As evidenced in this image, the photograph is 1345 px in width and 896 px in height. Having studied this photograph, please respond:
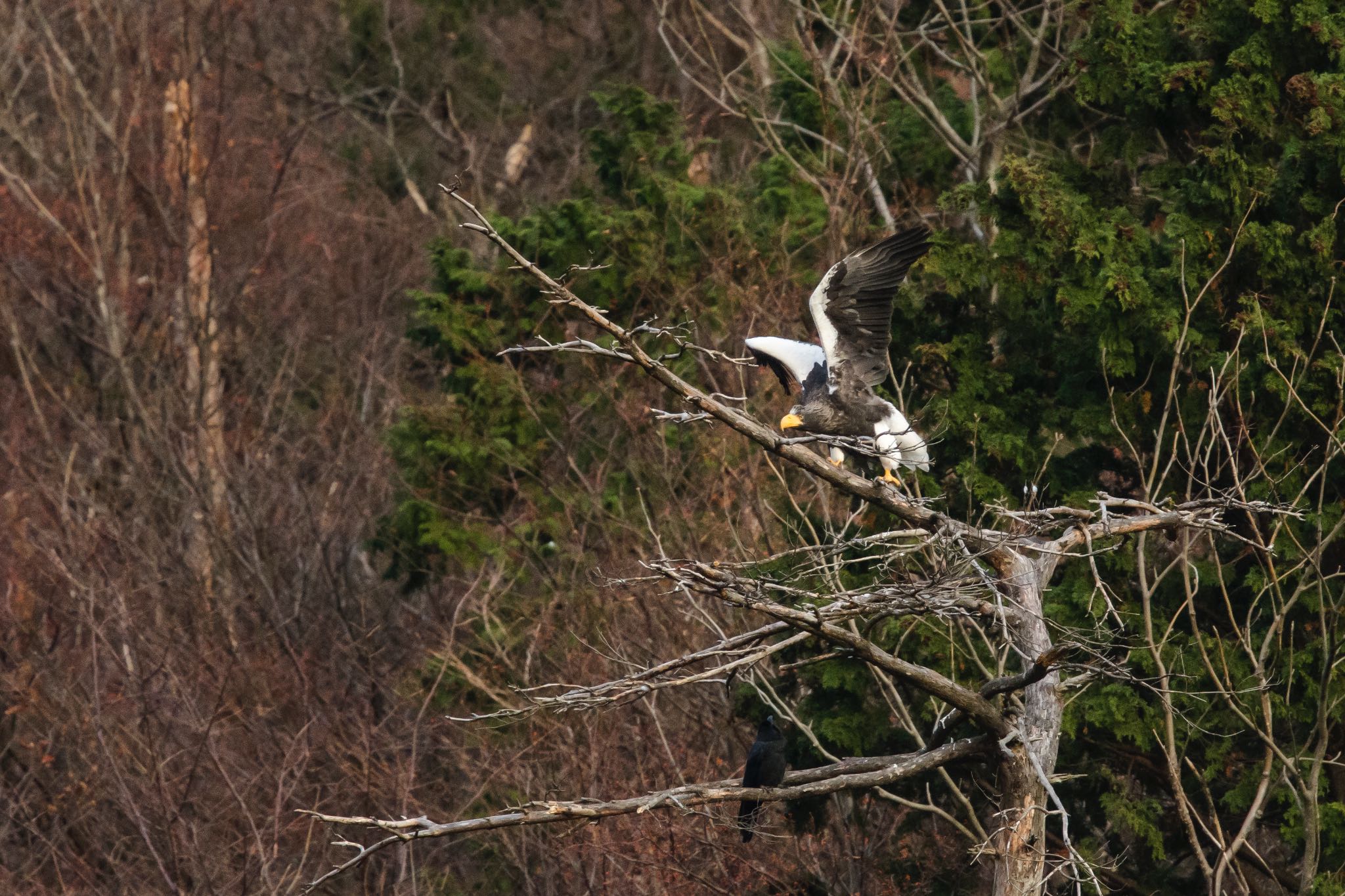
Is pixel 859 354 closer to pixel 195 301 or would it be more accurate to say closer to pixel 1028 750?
pixel 1028 750

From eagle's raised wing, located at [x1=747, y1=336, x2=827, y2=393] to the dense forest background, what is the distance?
1.16 metres

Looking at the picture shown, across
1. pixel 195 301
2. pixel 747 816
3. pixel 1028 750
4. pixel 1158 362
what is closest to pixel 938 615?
pixel 1028 750

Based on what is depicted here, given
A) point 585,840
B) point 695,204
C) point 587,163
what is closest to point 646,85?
point 587,163

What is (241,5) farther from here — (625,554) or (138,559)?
(625,554)

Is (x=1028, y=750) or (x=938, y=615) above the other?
(x=938, y=615)

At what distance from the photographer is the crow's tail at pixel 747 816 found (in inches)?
297

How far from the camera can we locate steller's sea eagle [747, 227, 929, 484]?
25.2 ft

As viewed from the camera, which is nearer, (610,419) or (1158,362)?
(1158,362)

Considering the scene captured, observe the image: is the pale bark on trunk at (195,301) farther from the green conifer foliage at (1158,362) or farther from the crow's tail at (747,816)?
the crow's tail at (747,816)

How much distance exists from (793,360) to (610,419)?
6608 mm

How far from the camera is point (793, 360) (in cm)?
805

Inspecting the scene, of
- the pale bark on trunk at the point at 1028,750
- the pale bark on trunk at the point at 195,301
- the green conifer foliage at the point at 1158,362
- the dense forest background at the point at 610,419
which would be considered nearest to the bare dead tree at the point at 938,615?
the pale bark on trunk at the point at 1028,750

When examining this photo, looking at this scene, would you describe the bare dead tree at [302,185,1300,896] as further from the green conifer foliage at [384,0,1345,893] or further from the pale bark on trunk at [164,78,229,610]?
the pale bark on trunk at [164,78,229,610]

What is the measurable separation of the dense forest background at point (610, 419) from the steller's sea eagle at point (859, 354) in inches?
38.6
